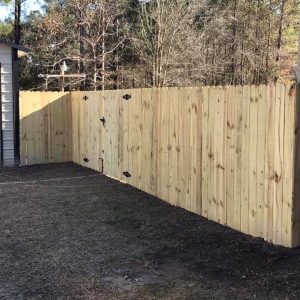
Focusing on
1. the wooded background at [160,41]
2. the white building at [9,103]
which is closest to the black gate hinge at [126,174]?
the white building at [9,103]

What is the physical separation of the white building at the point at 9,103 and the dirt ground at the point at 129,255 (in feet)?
12.8

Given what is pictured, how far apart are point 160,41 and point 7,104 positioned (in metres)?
10.6

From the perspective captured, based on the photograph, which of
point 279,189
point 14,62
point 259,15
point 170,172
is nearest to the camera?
point 279,189

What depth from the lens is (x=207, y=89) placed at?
5.22 meters

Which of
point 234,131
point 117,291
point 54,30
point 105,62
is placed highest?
point 54,30

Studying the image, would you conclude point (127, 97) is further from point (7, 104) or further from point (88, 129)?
point (7, 104)

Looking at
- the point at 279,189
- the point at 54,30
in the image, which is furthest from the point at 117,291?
the point at 54,30

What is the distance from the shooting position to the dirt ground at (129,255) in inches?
132

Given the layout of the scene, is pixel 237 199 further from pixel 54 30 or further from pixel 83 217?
pixel 54 30

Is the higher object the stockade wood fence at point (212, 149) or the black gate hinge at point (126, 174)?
the stockade wood fence at point (212, 149)

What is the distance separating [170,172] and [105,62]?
50.5 ft

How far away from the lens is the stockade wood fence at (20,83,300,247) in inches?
162

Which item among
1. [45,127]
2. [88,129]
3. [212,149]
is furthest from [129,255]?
[45,127]

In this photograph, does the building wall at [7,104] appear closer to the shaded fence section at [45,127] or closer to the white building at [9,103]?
the white building at [9,103]
